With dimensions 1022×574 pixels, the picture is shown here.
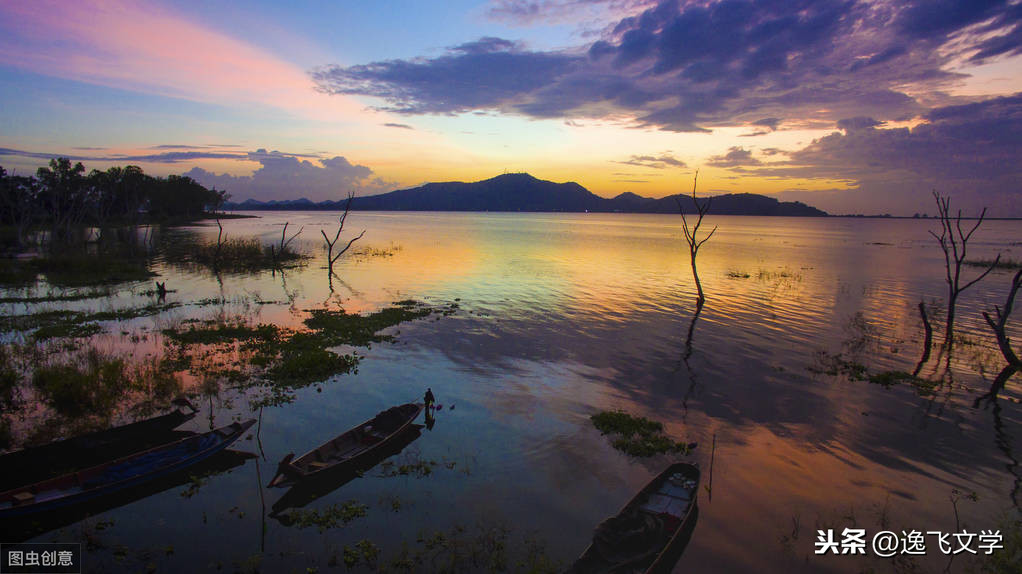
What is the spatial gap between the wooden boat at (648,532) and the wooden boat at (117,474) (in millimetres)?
11162

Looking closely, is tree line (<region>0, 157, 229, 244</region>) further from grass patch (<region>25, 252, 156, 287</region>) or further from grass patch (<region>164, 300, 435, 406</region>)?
grass patch (<region>164, 300, 435, 406</region>)

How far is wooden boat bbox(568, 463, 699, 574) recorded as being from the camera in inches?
381

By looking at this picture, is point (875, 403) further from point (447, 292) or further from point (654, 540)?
point (447, 292)

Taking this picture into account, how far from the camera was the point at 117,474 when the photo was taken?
12.2m

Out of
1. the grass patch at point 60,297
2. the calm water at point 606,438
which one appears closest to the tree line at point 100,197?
the grass patch at point 60,297

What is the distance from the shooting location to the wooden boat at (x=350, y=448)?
12016mm

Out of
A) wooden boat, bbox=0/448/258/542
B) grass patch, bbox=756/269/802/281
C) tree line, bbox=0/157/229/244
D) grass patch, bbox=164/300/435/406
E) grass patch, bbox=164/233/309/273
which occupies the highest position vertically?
tree line, bbox=0/157/229/244

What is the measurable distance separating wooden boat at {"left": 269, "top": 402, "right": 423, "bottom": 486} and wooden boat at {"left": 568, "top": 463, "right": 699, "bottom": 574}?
23.6 feet

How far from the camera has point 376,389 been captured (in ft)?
63.8

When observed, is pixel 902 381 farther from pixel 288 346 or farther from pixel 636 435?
pixel 288 346

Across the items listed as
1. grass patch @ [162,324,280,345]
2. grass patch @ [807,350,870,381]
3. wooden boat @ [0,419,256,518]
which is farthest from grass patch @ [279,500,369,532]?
grass patch @ [807,350,870,381]

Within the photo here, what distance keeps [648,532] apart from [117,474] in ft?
45.7

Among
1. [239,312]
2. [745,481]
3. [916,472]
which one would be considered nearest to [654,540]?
[745,481]

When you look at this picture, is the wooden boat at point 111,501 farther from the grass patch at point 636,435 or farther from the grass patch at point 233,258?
the grass patch at point 233,258
